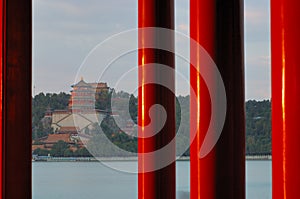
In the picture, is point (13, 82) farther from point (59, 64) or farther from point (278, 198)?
point (59, 64)

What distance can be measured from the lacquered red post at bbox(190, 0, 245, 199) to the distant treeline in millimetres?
461

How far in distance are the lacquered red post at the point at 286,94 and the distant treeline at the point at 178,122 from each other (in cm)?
120

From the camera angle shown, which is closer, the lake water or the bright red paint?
the bright red paint

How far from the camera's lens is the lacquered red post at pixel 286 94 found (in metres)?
1.74

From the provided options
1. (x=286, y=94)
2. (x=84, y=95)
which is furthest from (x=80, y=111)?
(x=286, y=94)

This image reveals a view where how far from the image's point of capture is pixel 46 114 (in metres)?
4.79

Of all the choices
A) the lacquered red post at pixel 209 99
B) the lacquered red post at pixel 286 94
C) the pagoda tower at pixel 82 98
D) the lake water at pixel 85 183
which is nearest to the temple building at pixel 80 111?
the pagoda tower at pixel 82 98

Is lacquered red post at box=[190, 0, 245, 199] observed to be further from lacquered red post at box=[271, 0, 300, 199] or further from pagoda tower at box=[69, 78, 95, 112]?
pagoda tower at box=[69, 78, 95, 112]

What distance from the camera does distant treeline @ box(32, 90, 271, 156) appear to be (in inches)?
133

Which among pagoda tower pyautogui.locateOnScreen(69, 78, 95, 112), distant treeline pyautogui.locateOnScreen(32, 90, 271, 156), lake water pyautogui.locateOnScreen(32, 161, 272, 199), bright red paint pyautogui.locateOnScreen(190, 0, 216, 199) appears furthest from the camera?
pagoda tower pyautogui.locateOnScreen(69, 78, 95, 112)

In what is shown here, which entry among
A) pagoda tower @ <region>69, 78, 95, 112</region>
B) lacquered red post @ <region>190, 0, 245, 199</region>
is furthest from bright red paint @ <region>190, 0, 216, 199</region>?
pagoda tower @ <region>69, 78, 95, 112</region>

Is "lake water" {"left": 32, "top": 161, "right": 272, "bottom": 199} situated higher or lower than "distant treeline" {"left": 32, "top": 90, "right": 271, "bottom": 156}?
lower

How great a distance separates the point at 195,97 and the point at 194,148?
199 mm

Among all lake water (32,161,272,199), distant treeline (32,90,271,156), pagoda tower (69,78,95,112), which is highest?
pagoda tower (69,78,95,112)
